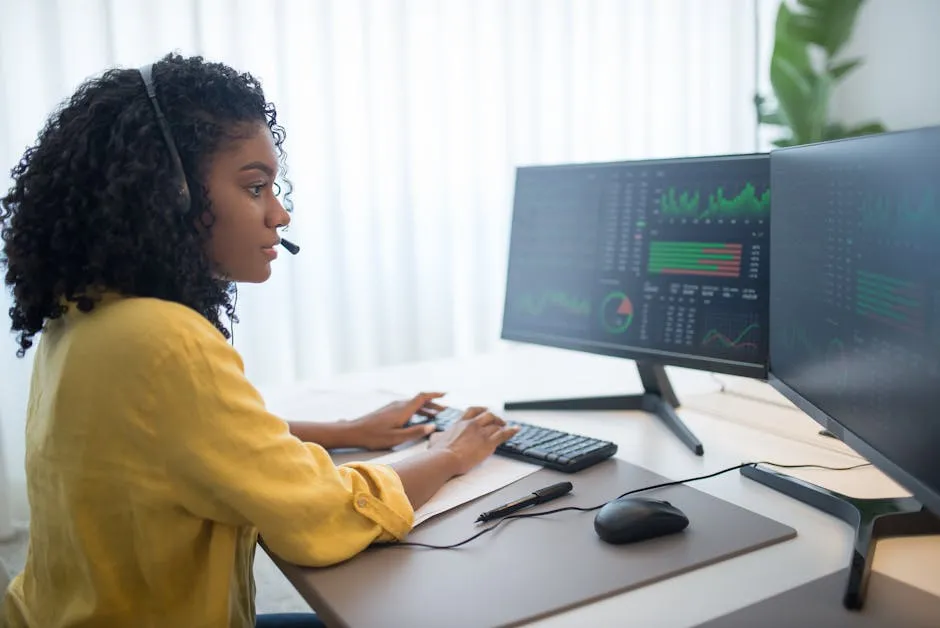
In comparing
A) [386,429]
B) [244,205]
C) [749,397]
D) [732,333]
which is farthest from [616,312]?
[244,205]

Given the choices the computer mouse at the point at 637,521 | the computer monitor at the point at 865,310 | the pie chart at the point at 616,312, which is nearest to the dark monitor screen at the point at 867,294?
the computer monitor at the point at 865,310

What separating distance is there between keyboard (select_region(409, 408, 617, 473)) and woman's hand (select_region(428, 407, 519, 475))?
21 mm

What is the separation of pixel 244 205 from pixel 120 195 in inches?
5.6

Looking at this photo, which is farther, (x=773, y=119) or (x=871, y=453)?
(x=773, y=119)

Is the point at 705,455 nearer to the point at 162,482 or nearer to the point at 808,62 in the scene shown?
the point at 162,482

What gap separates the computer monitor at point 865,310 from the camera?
2.48 feet

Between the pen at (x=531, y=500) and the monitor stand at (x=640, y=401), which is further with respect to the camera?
the monitor stand at (x=640, y=401)

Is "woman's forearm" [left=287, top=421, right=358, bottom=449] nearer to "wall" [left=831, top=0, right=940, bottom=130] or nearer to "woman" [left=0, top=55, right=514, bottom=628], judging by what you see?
"woman" [left=0, top=55, right=514, bottom=628]

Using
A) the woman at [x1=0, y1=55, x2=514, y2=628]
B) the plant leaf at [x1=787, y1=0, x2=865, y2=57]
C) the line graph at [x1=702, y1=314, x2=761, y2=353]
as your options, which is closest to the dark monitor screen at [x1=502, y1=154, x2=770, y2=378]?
the line graph at [x1=702, y1=314, x2=761, y2=353]

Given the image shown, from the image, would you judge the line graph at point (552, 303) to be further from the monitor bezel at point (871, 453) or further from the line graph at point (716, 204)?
the monitor bezel at point (871, 453)

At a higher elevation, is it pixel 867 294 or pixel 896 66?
pixel 896 66

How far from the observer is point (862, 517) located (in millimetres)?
925

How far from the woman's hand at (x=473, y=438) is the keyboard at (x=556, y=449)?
21 millimetres

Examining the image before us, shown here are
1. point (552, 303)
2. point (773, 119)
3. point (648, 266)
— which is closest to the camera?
point (648, 266)
